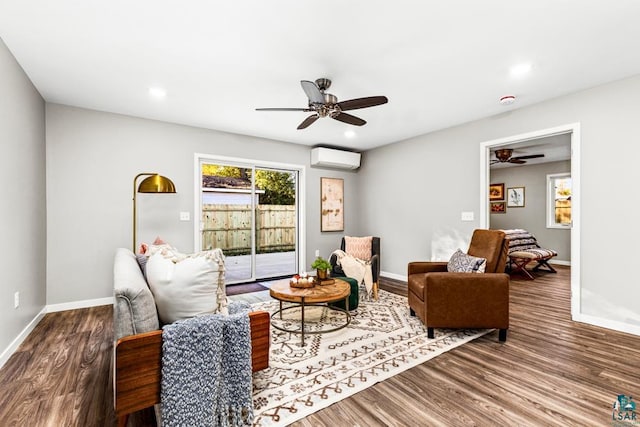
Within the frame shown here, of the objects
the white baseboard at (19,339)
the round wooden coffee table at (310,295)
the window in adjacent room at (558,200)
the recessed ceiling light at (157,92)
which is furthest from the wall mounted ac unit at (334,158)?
the window in adjacent room at (558,200)

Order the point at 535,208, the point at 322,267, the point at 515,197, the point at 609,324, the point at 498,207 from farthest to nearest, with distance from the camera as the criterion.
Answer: the point at 498,207 → the point at 515,197 → the point at 535,208 → the point at 322,267 → the point at 609,324

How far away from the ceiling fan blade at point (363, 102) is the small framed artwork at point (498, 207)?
6836mm

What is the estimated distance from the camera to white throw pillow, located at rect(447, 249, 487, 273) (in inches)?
117

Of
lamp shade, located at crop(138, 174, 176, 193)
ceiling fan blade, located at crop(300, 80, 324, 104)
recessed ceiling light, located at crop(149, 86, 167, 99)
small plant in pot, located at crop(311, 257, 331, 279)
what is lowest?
small plant in pot, located at crop(311, 257, 331, 279)

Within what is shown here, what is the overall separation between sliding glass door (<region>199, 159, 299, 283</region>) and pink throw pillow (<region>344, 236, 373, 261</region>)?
128 centimetres

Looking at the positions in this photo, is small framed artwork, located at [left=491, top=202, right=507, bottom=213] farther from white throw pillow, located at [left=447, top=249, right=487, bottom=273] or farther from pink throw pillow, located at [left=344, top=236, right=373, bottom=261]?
white throw pillow, located at [left=447, top=249, right=487, bottom=273]

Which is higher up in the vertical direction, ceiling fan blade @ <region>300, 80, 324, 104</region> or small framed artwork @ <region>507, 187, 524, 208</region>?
ceiling fan blade @ <region>300, 80, 324, 104</region>

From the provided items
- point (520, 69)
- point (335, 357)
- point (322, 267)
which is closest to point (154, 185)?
point (322, 267)

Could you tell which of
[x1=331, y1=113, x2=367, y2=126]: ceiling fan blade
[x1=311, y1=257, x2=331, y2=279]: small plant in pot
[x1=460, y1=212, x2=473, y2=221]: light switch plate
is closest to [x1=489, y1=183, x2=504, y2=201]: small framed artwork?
[x1=460, y1=212, x2=473, y2=221]: light switch plate

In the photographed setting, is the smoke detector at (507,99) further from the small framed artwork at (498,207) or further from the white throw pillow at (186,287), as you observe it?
the small framed artwork at (498,207)

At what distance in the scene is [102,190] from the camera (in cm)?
385

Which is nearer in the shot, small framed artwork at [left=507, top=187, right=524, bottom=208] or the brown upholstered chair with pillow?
the brown upholstered chair with pillow

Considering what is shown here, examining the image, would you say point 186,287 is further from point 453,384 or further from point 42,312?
point 42,312

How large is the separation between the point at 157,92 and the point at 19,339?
264 cm
